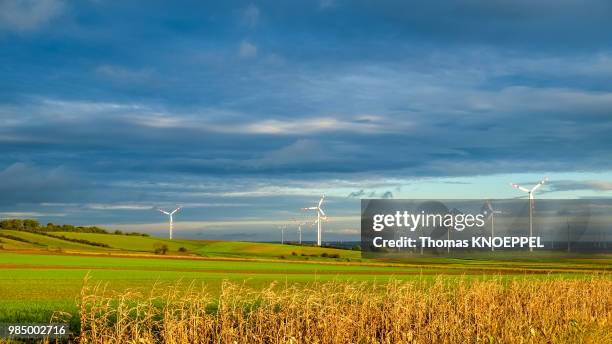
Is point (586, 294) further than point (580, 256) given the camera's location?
No

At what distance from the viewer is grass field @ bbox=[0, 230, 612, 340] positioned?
46.2m

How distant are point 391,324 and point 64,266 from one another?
64.7 metres

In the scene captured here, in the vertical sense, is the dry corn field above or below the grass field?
above

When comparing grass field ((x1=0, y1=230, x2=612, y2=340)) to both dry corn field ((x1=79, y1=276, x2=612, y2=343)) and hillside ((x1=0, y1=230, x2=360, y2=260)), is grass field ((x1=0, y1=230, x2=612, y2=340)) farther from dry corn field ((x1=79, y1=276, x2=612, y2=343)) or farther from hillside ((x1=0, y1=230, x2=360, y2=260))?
dry corn field ((x1=79, y1=276, x2=612, y2=343))

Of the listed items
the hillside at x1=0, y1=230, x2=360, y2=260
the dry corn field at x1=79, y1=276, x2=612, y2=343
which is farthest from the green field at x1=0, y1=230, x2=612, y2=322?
the dry corn field at x1=79, y1=276, x2=612, y2=343

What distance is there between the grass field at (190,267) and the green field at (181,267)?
0.25 ft

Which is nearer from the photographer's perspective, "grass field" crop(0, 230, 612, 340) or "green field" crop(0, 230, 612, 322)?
"grass field" crop(0, 230, 612, 340)

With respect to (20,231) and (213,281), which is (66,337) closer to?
(213,281)

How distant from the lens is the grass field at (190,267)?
46.2 meters

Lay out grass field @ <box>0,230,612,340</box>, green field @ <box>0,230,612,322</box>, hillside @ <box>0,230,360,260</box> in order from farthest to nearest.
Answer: hillside @ <box>0,230,360,260</box> → green field @ <box>0,230,612,322</box> → grass field @ <box>0,230,612,340</box>

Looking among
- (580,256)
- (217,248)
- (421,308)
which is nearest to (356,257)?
(217,248)

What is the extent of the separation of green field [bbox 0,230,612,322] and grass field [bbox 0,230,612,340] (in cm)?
8

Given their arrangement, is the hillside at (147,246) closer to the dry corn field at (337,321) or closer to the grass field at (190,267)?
the grass field at (190,267)

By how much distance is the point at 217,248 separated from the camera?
15325 centimetres
